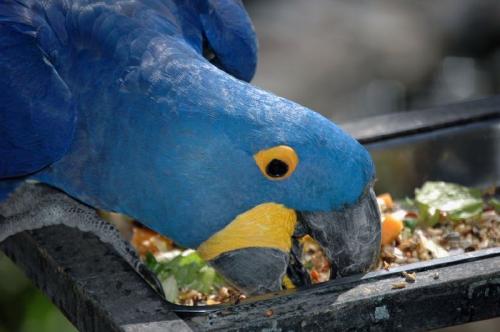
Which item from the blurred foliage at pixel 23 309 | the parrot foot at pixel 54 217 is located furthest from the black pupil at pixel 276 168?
the blurred foliage at pixel 23 309

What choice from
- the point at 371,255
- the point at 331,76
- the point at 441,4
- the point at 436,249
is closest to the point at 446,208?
the point at 436,249

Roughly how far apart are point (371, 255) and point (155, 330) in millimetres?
546

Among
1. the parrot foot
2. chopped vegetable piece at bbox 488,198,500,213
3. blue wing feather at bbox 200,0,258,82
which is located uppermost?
chopped vegetable piece at bbox 488,198,500,213

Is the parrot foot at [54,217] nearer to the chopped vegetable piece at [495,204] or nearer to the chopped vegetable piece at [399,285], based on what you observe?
the chopped vegetable piece at [399,285]

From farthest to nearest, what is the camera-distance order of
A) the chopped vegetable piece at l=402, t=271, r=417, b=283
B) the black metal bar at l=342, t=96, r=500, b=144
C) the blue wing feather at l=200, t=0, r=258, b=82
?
the black metal bar at l=342, t=96, r=500, b=144 → the blue wing feather at l=200, t=0, r=258, b=82 → the chopped vegetable piece at l=402, t=271, r=417, b=283

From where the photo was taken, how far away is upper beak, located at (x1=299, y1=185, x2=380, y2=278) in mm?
2404

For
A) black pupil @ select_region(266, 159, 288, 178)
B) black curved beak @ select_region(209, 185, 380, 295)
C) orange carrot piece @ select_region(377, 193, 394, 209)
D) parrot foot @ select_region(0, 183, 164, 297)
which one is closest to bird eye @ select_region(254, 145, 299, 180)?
black pupil @ select_region(266, 159, 288, 178)

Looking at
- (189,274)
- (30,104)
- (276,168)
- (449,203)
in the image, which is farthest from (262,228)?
(449,203)

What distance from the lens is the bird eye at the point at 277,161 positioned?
2.35 meters

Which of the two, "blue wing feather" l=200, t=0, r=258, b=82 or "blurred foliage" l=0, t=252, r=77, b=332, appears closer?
"blue wing feather" l=200, t=0, r=258, b=82

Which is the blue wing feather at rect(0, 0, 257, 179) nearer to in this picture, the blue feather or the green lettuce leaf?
the blue feather

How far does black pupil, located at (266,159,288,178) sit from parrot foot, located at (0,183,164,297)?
0.48 metres

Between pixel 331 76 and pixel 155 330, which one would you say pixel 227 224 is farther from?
pixel 331 76

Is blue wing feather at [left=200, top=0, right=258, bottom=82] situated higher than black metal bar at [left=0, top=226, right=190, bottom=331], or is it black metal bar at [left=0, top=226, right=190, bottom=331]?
blue wing feather at [left=200, top=0, right=258, bottom=82]
